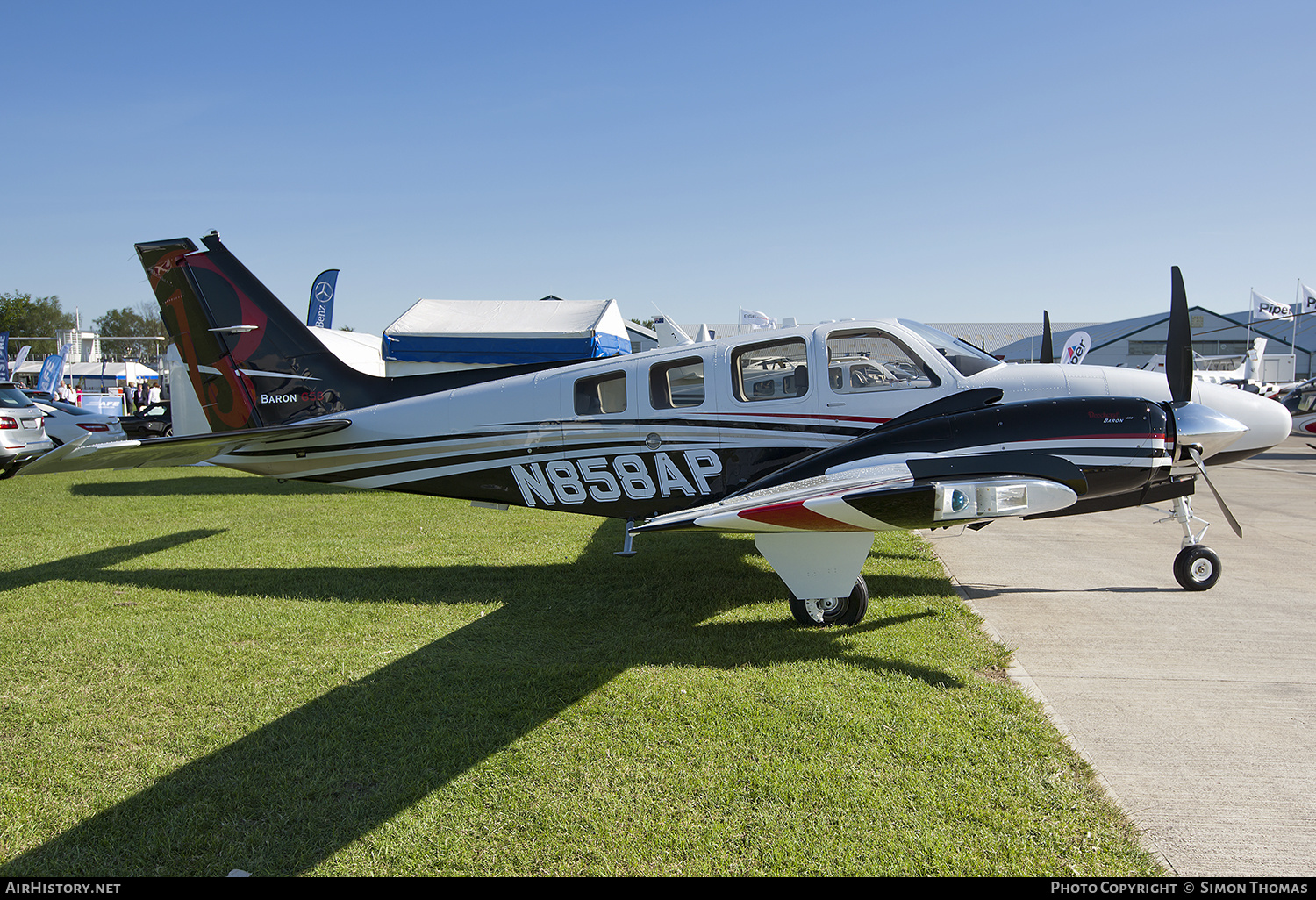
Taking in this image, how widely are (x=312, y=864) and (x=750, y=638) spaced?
3.46 metres

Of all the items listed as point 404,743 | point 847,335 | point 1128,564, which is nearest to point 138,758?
point 404,743

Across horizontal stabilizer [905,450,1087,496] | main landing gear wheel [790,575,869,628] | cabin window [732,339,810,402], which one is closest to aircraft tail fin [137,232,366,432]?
cabin window [732,339,810,402]

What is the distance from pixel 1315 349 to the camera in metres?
49.8

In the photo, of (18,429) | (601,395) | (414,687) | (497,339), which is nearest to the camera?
(414,687)

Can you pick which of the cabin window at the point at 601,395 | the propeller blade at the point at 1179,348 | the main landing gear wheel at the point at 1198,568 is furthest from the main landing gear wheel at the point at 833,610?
the main landing gear wheel at the point at 1198,568

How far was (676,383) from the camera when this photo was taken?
6.96 metres

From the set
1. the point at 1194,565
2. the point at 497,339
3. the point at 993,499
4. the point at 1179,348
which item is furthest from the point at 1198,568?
the point at 497,339

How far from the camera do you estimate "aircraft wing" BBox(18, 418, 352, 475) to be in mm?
6008

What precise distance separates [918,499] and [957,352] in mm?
2200

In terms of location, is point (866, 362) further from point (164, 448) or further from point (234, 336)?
point (234, 336)

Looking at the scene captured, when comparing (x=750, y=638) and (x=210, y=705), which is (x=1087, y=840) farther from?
(x=210, y=705)

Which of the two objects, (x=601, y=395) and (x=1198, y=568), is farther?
(x=601, y=395)

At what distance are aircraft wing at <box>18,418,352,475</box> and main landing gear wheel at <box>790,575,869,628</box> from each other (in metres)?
4.90

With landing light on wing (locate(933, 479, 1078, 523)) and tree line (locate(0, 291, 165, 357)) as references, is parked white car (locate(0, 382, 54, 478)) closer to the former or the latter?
landing light on wing (locate(933, 479, 1078, 523))
